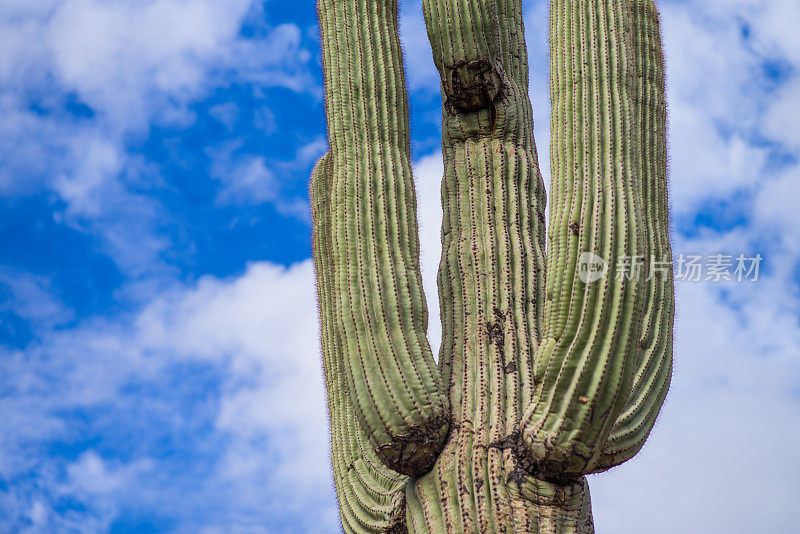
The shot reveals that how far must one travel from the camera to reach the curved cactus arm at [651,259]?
4652 mm

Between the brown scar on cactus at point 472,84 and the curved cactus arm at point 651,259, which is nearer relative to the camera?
the curved cactus arm at point 651,259

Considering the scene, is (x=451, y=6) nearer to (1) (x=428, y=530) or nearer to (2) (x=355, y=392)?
(2) (x=355, y=392)

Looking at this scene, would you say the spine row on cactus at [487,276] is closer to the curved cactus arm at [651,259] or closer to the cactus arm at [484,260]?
the cactus arm at [484,260]

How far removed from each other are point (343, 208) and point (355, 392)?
986 mm

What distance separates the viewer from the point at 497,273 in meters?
5.05

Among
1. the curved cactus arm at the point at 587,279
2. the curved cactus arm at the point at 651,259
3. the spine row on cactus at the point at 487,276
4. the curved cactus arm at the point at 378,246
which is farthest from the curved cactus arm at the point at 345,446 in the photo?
the curved cactus arm at the point at 651,259

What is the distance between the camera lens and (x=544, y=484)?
4.36 meters

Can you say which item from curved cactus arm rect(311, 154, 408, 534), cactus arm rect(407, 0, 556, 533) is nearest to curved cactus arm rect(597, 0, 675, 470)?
cactus arm rect(407, 0, 556, 533)

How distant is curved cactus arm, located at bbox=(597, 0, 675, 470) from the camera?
4652 millimetres

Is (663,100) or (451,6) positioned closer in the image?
(451,6)

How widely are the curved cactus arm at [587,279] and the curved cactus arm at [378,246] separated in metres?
0.60

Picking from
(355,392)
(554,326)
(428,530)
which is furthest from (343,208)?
(428,530)

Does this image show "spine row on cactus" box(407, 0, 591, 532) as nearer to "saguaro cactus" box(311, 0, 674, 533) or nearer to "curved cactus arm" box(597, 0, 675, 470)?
"saguaro cactus" box(311, 0, 674, 533)

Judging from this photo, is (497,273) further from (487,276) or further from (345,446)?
(345,446)
